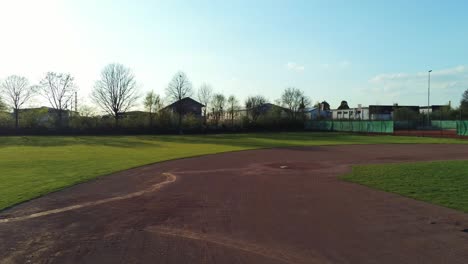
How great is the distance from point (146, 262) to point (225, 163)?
16.2 metres

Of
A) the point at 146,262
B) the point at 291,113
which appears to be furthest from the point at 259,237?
the point at 291,113

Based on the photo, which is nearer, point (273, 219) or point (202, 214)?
point (273, 219)

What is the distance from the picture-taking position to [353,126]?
71500 millimetres

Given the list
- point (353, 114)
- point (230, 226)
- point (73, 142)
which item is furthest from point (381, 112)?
point (230, 226)

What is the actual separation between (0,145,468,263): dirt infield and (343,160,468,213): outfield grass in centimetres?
74

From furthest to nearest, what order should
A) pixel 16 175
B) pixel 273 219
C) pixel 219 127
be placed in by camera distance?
pixel 219 127 → pixel 16 175 → pixel 273 219

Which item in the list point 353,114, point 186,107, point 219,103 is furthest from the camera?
point 353,114

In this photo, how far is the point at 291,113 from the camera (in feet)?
317

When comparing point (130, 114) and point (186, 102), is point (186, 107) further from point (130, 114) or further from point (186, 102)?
point (130, 114)

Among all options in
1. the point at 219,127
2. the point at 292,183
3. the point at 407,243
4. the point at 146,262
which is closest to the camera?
the point at 146,262

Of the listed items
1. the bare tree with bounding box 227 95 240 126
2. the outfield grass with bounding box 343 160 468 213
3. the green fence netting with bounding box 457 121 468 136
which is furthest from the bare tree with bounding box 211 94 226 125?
the outfield grass with bounding box 343 160 468 213

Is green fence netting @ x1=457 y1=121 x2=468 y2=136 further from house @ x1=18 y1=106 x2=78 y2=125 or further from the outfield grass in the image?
house @ x1=18 y1=106 x2=78 y2=125

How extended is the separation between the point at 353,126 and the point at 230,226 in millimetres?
67279

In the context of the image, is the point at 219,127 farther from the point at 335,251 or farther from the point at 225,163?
the point at 335,251
